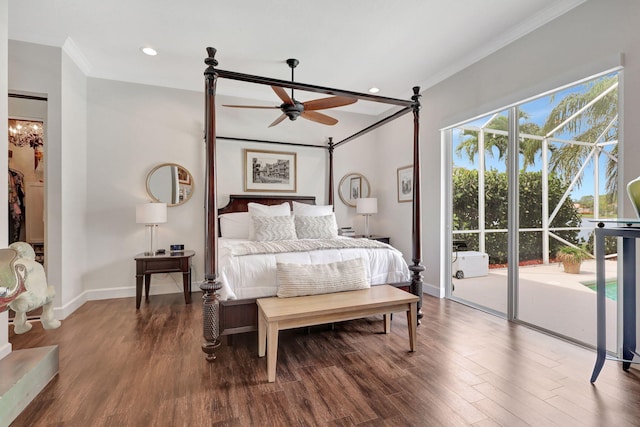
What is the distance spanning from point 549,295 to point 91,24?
524 cm

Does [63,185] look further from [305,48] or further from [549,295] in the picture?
[549,295]

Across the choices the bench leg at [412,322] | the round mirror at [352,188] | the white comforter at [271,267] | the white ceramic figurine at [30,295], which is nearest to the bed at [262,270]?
the white comforter at [271,267]

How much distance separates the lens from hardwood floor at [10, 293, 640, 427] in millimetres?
1646

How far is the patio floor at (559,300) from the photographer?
8.20 feet

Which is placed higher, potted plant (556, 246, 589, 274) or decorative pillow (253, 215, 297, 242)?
decorative pillow (253, 215, 297, 242)

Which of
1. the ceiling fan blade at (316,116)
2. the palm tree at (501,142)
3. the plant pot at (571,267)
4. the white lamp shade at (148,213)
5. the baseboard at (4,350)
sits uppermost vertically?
the ceiling fan blade at (316,116)

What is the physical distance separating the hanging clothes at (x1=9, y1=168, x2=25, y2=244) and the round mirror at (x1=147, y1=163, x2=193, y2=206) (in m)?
1.82

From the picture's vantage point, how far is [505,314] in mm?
3188

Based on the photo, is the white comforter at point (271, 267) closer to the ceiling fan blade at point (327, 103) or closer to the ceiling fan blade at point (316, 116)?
the ceiling fan blade at point (327, 103)

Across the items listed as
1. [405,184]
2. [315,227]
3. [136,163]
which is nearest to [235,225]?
[315,227]

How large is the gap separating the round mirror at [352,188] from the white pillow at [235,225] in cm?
178

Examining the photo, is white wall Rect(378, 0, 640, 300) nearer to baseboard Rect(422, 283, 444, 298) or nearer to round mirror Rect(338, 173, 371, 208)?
baseboard Rect(422, 283, 444, 298)

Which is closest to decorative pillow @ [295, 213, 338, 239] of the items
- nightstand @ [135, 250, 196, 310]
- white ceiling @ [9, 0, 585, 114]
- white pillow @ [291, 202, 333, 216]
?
white pillow @ [291, 202, 333, 216]

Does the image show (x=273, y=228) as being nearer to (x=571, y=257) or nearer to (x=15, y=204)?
(x=571, y=257)
